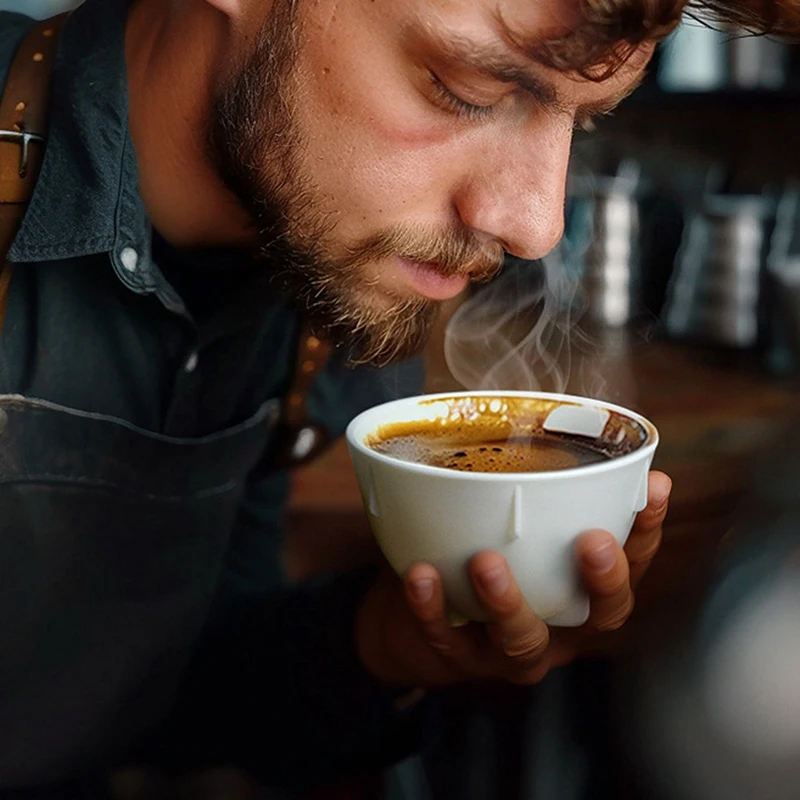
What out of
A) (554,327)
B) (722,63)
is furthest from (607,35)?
(722,63)

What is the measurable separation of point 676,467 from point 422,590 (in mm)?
541

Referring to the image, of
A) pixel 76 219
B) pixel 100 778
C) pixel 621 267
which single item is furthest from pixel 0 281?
pixel 621 267

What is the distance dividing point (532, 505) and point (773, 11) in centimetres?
45

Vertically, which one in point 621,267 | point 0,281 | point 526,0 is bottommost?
point 621,267

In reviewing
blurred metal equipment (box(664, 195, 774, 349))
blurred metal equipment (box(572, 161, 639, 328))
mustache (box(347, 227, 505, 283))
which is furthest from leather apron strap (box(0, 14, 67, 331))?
blurred metal equipment (box(664, 195, 774, 349))

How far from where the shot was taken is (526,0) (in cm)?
56

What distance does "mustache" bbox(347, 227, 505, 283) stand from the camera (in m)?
0.66

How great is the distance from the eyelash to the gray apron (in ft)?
1.18

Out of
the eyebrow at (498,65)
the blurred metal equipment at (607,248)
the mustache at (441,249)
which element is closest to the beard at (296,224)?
the mustache at (441,249)

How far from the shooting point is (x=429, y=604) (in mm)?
494

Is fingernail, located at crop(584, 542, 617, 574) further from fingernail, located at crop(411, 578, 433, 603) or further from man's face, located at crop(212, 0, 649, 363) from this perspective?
man's face, located at crop(212, 0, 649, 363)

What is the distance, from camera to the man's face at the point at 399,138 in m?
0.59

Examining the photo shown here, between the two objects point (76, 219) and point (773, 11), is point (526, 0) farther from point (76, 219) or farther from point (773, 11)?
point (76, 219)

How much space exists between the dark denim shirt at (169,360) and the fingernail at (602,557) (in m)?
0.23
